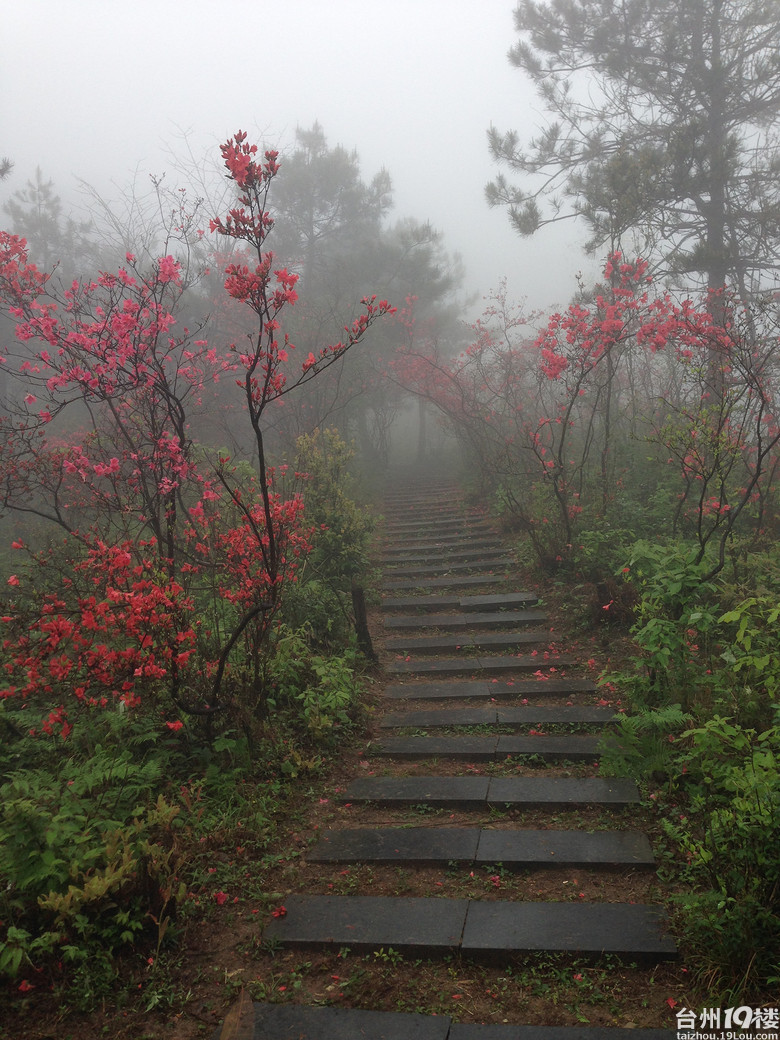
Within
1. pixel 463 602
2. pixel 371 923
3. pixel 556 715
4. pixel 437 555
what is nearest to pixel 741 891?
pixel 371 923

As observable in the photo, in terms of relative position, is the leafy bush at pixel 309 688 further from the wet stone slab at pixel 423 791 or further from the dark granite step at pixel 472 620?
the dark granite step at pixel 472 620

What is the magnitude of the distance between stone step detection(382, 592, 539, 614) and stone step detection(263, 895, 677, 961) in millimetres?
3957

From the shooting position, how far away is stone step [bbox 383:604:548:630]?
248 inches

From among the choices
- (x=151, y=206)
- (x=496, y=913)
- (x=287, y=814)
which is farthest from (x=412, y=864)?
(x=151, y=206)

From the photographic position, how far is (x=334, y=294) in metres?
17.1

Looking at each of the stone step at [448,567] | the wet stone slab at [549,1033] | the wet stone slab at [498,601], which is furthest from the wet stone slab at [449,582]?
the wet stone slab at [549,1033]

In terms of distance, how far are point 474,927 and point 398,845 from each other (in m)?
0.71

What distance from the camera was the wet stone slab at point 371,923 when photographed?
2.67m

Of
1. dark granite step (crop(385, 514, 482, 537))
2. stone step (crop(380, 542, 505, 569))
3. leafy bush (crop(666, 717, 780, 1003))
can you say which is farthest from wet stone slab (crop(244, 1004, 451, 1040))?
dark granite step (crop(385, 514, 482, 537))

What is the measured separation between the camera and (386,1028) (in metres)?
2.29

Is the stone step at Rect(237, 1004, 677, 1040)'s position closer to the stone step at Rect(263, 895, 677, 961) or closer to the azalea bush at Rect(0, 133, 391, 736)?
the stone step at Rect(263, 895, 677, 961)

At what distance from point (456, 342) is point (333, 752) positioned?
21106 millimetres

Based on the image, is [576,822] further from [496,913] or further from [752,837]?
[752,837]

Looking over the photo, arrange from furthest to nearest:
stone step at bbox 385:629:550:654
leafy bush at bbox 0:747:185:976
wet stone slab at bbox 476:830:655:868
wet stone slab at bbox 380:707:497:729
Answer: stone step at bbox 385:629:550:654
wet stone slab at bbox 380:707:497:729
wet stone slab at bbox 476:830:655:868
leafy bush at bbox 0:747:185:976
